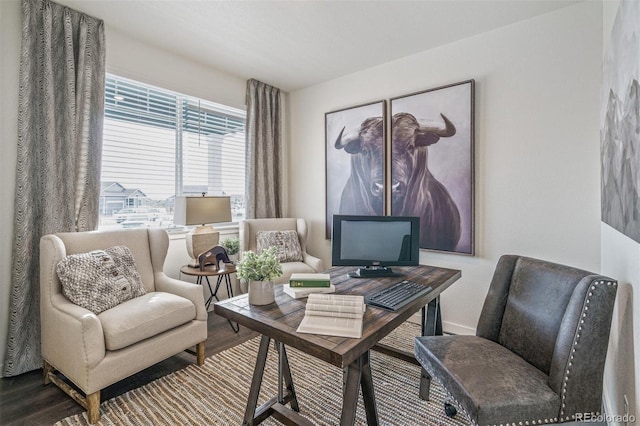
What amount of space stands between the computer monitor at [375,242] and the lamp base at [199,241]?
4.84 feet

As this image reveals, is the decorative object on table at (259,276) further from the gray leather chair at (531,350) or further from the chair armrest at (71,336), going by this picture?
the chair armrest at (71,336)

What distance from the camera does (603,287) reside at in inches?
48.3

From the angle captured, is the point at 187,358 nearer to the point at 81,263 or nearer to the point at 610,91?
the point at 81,263

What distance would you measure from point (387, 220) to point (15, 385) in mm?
2685

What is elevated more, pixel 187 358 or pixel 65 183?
pixel 65 183

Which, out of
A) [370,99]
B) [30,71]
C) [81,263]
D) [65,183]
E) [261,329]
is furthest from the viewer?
[370,99]

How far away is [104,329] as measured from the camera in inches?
74.0

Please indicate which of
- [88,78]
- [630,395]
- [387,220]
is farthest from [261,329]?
[88,78]

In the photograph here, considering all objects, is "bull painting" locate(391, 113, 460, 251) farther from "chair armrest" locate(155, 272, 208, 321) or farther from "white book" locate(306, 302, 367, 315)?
"chair armrest" locate(155, 272, 208, 321)

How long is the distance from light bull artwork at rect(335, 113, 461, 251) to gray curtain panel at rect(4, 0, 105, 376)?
94.7 inches

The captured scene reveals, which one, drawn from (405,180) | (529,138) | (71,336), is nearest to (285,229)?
(405,180)

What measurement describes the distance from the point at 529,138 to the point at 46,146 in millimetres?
3650

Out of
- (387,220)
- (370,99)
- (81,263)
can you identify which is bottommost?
(81,263)

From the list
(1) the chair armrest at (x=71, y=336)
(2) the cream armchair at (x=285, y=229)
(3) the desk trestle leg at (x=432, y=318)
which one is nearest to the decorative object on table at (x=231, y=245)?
(2) the cream armchair at (x=285, y=229)
